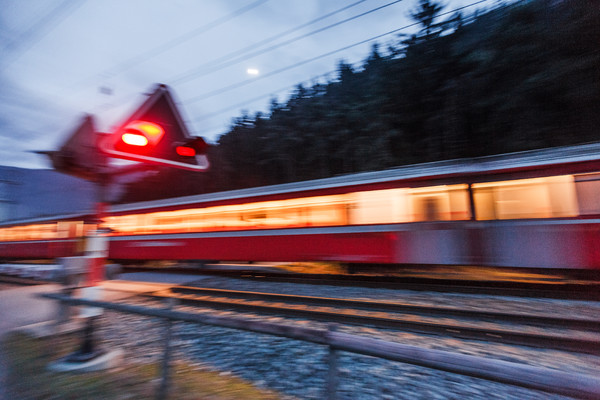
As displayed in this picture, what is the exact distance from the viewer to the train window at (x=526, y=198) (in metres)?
6.01

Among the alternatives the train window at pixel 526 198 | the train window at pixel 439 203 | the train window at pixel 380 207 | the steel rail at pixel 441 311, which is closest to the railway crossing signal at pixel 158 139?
the steel rail at pixel 441 311

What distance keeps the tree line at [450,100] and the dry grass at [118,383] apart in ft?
32.1

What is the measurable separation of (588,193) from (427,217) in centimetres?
281

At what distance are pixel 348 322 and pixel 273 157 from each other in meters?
19.5

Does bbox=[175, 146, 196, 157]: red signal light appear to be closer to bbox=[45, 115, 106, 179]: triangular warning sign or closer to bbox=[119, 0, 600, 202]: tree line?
bbox=[45, 115, 106, 179]: triangular warning sign

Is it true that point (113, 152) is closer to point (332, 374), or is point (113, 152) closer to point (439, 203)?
point (332, 374)

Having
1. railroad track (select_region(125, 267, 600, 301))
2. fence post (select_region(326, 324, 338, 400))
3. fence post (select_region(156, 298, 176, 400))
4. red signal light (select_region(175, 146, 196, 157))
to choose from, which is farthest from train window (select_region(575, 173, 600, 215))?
fence post (select_region(156, 298, 176, 400))

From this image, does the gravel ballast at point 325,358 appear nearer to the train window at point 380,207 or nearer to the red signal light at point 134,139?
the red signal light at point 134,139

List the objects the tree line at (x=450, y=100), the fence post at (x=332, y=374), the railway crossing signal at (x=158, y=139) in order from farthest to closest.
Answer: the tree line at (x=450, y=100) → the railway crossing signal at (x=158, y=139) → the fence post at (x=332, y=374)

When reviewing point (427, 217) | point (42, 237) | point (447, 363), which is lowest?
point (447, 363)

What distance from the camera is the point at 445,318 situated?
15.6 ft

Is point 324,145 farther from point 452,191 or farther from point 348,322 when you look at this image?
point 348,322

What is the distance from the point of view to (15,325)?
182 inches

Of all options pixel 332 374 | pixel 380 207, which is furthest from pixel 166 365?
pixel 380 207
